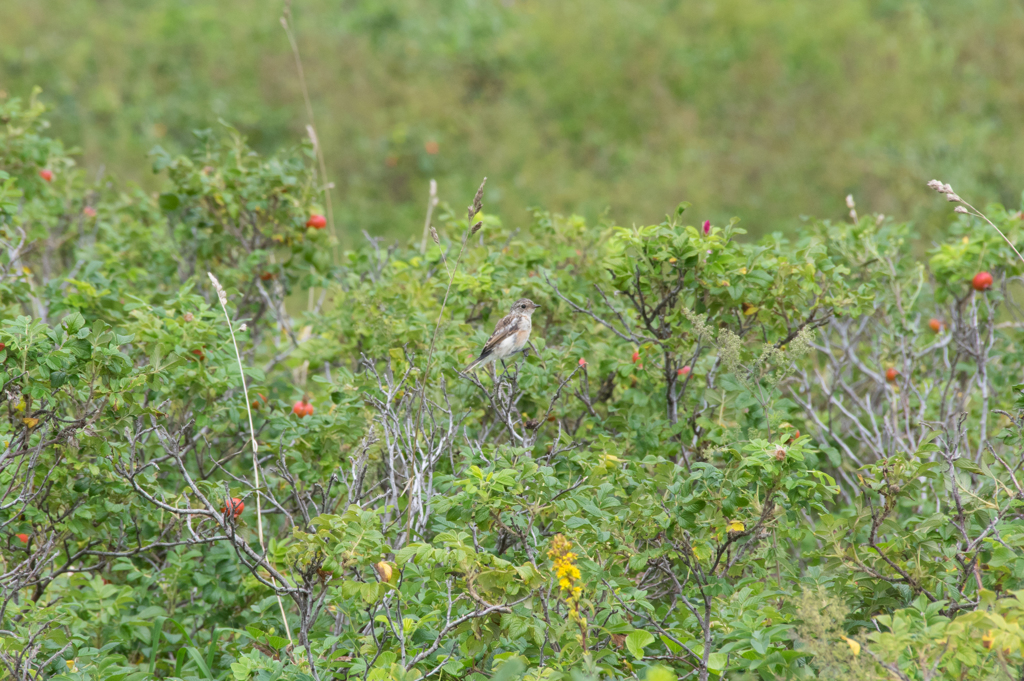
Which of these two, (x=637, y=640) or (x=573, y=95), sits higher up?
(x=637, y=640)

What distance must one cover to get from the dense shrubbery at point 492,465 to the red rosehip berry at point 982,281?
5.8 inches

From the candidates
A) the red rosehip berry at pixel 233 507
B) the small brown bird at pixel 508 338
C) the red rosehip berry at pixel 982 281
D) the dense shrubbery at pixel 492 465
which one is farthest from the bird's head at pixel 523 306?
the red rosehip berry at pixel 982 281

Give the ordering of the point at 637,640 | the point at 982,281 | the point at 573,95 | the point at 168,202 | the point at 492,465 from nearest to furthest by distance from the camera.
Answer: the point at 637,640, the point at 492,465, the point at 982,281, the point at 168,202, the point at 573,95

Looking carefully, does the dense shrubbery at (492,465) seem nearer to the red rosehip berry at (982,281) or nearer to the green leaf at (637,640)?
the green leaf at (637,640)

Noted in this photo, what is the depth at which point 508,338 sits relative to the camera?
4.53m

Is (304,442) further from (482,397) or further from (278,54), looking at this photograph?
(278,54)

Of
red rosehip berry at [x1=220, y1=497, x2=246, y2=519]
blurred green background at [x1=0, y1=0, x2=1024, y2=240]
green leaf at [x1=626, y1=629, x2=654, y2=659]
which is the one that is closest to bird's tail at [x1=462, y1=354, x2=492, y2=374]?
red rosehip berry at [x1=220, y1=497, x2=246, y2=519]

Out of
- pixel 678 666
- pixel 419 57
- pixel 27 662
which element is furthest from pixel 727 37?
pixel 27 662

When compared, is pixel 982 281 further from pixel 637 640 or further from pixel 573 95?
pixel 573 95

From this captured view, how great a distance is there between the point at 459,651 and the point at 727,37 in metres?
Answer: 14.0

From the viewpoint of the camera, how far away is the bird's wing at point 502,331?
14.6ft

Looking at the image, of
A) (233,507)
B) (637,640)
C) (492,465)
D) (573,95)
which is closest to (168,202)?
(233,507)

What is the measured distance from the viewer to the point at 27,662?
3.27 m

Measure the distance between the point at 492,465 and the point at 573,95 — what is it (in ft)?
42.5
